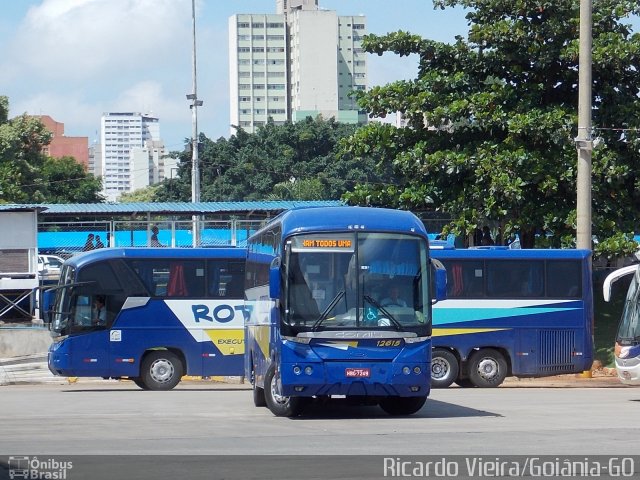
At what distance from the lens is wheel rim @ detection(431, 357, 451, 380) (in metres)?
24.3

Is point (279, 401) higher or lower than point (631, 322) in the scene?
lower

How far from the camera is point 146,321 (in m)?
24.5

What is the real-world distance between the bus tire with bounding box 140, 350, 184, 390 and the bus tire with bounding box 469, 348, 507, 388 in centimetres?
640

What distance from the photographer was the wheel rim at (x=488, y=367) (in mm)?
24500

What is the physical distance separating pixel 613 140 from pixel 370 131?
6.28 m

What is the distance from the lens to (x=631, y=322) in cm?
2025

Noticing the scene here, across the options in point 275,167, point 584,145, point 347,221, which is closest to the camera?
point 347,221

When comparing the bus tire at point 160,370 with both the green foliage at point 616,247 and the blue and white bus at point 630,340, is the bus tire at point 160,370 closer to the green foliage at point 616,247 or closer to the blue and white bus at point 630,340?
the blue and white bus at point 630,340

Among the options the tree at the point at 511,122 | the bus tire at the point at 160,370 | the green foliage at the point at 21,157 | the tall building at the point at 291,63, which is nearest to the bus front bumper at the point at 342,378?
the bus tire at the point at 160,370

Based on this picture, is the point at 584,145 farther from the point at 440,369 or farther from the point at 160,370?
the point at 160,370

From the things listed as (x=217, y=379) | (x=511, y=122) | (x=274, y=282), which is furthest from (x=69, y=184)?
(x=274, y=282)

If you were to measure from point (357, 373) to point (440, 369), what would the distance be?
9.47 meters

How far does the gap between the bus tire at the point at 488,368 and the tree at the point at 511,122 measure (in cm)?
480

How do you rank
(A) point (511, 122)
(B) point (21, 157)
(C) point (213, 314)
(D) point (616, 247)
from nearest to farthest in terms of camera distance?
(C) point (213, 314) → (D) point (616, 247) → (A) point (511, 122) → (B) point (21, 157)
